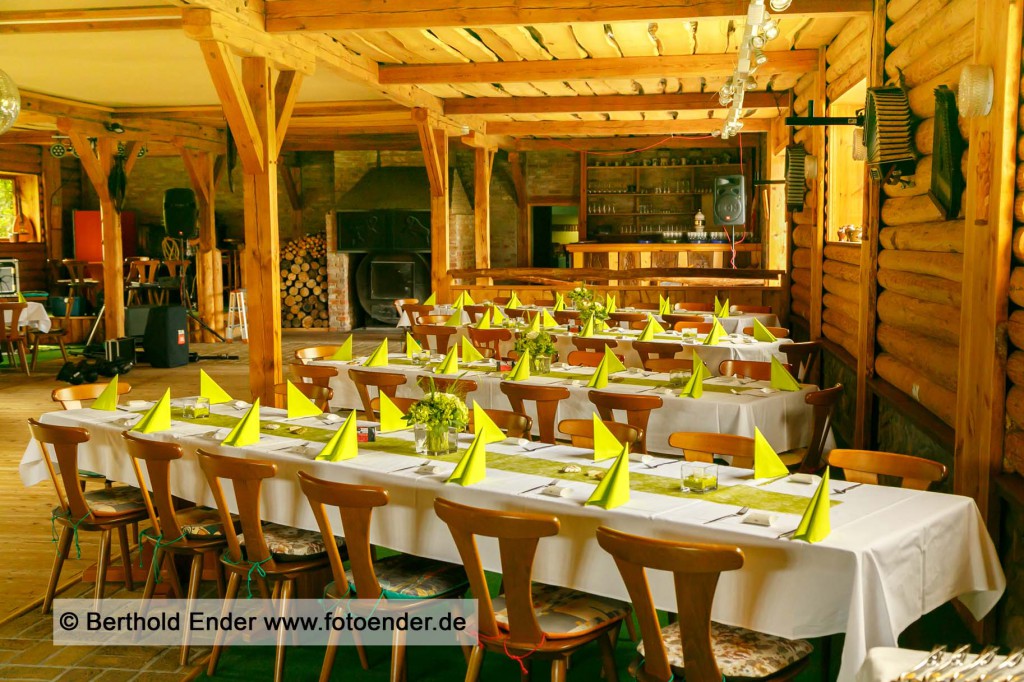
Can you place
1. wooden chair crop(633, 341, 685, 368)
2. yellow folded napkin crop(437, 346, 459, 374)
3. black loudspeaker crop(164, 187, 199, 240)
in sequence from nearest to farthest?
yellow folded napkin crop(437, 346, 459, 374)
wooden chair crop(633, 341, 685, 368)
black loudspeaker crop(164, 187, 199, 240)

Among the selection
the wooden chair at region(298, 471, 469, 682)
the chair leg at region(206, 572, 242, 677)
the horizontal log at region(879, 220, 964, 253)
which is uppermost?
the horizontal log at region(879, 220, 964, 253)

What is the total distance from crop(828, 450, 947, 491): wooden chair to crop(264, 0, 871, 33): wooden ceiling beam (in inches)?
149

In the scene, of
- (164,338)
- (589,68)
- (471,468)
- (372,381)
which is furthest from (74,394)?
(164,338)

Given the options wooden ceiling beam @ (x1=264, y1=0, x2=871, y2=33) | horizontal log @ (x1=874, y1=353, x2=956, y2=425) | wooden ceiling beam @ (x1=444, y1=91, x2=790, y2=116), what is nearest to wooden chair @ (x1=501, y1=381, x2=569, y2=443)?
horizontal log @ (x1=874, y1=353, x2=956, y2=425)

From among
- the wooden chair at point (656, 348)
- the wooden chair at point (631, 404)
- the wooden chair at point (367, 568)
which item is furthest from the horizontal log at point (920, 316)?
the wooden chair at point (367, 568)

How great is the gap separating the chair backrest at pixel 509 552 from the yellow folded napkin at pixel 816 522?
76cm

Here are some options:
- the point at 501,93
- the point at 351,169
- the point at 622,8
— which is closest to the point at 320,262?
the point at 351,169

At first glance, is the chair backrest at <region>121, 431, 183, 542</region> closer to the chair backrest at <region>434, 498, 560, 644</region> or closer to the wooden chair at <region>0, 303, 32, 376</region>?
the chair backrest at <region>434, 498, 560, 644</region>

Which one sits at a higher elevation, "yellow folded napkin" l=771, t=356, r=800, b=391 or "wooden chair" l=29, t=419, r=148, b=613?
"yellow folded napkin" l=771, t=356, r=800, b=391

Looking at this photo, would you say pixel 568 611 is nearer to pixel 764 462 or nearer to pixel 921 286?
pixel 764 462

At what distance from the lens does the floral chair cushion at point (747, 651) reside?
9.43 ft

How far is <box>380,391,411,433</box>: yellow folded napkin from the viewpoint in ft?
15.5

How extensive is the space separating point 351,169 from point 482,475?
15196mm

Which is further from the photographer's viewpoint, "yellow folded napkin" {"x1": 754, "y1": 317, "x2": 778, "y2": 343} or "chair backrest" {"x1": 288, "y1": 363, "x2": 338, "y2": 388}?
"yellow folded napkin" {"x1": 754, "y1": 317, "x2": 778, "y2": 343}
